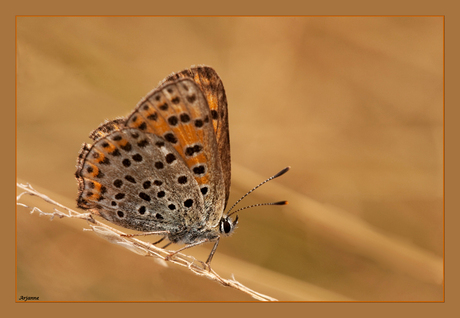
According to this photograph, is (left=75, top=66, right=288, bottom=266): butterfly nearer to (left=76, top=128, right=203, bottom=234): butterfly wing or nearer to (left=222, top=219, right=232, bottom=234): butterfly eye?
(left=76, top=128, right=203, bottom=234): butterfly wing

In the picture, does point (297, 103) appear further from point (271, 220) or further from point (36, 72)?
point (36, 72)

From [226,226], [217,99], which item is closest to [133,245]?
[226,226]

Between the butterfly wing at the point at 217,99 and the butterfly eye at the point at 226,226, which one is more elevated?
the butterfly wing at the point at 217,99

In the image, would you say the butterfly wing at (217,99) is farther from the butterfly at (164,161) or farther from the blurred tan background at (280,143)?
the blurred tan background at (280,143)

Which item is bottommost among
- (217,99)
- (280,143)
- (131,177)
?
(131,177)

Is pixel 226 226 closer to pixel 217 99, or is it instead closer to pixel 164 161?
pixel 164 161

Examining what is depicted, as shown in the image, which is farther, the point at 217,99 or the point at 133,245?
the point at 217,99

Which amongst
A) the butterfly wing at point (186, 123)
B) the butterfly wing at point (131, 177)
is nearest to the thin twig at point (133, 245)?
the butterfly wing at point (131, 177)

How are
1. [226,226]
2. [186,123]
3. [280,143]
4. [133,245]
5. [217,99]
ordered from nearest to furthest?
[133,245], [186,123], [217,99], [226,226], [280,143]

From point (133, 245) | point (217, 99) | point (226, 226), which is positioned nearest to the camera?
point (133, 245)
